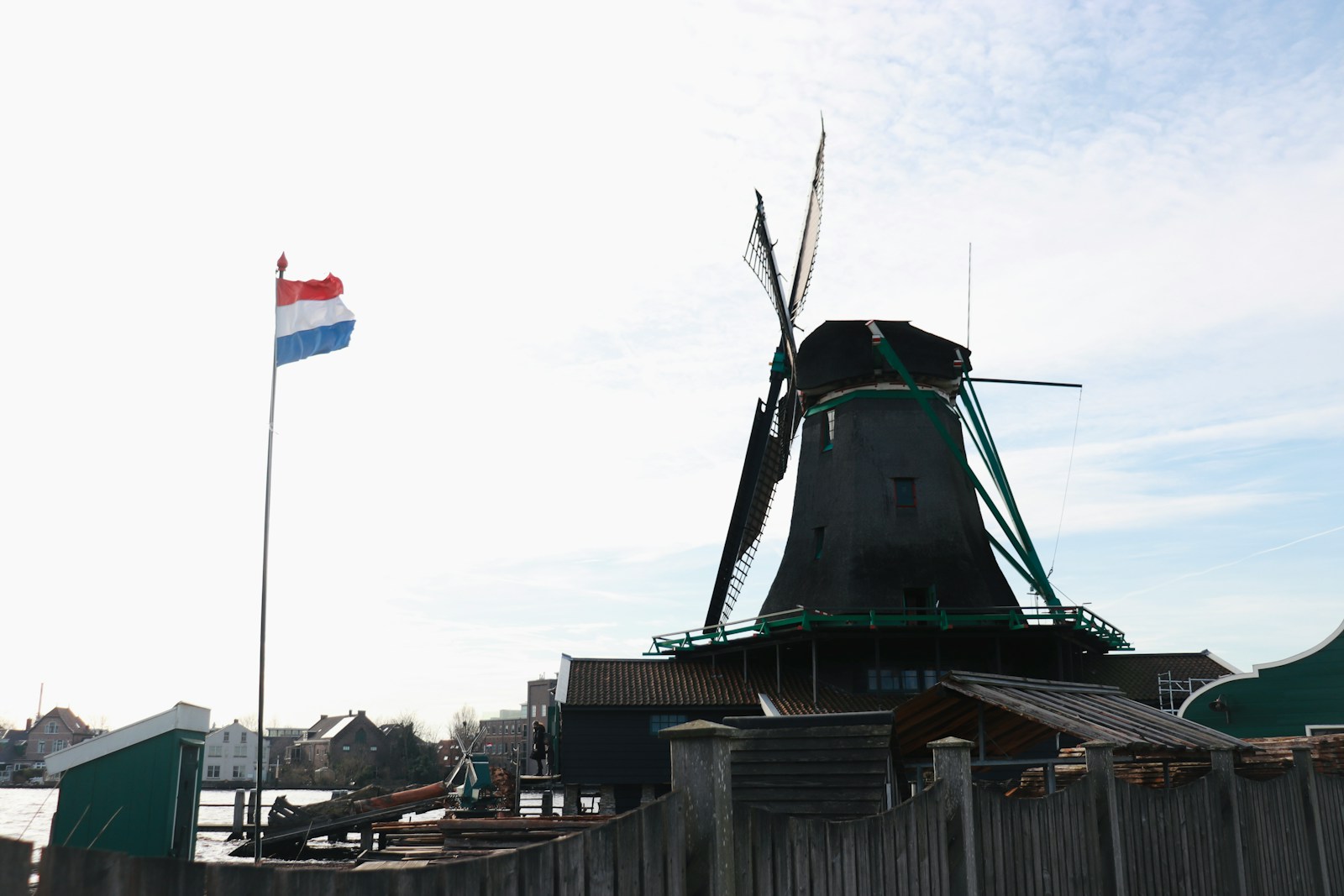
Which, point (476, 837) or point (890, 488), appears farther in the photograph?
point (890, 488)

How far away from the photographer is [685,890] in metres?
5.95

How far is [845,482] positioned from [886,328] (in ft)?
15.2

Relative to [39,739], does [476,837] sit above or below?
above

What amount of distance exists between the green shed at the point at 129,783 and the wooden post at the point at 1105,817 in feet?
29.5

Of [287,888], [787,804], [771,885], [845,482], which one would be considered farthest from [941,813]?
[845,482]

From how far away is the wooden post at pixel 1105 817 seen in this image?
380 inches

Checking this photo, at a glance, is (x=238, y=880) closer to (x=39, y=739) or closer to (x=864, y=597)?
(x=864, y=597)

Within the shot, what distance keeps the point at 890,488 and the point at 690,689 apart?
8.13 metres

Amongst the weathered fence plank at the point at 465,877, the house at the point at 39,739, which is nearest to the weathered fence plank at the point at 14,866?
the weathered fence plank at the point at 465,877

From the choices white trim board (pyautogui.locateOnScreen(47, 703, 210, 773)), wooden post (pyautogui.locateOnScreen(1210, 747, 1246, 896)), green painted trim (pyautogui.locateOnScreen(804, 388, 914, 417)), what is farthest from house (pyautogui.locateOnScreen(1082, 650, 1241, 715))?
white trim board (pyautogui.locateOnScreen(47, 703, 210, 773))

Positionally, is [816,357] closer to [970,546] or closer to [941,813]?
[970,546]

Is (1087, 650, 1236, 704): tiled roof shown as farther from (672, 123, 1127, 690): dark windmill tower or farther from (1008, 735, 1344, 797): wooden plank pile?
(1008, 735, 1344, 797): wooden plank pile

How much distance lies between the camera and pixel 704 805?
600 centimetres

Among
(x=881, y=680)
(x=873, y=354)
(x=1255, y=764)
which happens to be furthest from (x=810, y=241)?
(x=1255, y=764)
